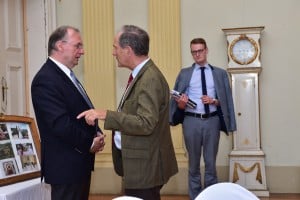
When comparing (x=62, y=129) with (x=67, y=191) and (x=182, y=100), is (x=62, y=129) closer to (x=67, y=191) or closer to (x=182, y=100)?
(x=67, y=191)

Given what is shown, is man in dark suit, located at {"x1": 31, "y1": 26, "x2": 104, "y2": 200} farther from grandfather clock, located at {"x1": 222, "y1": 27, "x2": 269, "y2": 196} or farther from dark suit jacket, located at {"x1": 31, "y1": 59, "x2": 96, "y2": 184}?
grandfather clock, located at {"x1": 222, "y1": 27, "x2": 269, "y2": 196}

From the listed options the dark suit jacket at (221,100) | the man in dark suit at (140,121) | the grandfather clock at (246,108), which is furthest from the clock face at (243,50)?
the man in dark suit at (140,121)

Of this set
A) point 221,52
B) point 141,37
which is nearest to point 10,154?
point 141,37

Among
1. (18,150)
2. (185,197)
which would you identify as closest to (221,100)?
(185,197)

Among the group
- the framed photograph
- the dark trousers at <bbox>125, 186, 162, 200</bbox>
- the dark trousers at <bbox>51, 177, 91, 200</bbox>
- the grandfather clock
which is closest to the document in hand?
the grandfather clock

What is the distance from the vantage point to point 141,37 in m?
2.63

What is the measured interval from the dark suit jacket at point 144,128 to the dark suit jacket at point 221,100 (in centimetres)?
224

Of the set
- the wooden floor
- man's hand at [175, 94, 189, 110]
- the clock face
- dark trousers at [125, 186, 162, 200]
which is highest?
the clock face

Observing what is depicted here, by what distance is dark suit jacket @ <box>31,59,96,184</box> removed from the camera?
2.49 meters

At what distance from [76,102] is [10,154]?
1.55 ft

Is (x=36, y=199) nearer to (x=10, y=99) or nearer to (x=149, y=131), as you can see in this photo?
(x=149, y=131)

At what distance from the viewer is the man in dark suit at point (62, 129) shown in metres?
2.50

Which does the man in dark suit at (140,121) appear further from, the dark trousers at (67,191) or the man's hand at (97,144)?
the dark trousers at (67,191)

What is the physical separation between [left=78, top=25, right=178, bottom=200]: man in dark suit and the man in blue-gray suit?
2137 millimetres
